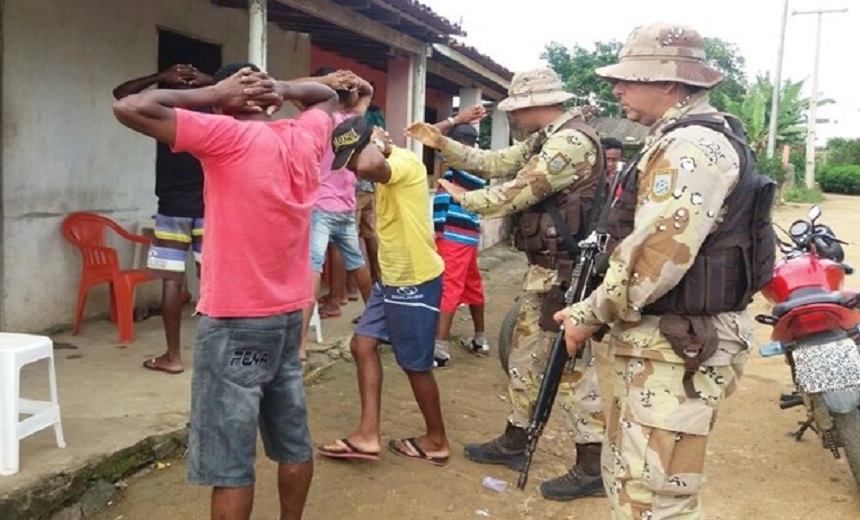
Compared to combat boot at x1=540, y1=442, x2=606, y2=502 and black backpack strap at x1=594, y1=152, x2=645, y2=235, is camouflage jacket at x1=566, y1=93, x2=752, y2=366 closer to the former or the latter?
black backpack strap at x1=594, y1=152, x2=645, y2=235

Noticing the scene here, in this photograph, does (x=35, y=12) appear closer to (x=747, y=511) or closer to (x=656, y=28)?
(x=656, y=28)

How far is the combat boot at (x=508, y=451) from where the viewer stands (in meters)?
4.11

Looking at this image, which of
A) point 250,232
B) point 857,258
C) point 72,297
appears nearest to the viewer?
point 250,232

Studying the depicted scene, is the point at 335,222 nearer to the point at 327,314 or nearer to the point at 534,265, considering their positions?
the point at 327,314

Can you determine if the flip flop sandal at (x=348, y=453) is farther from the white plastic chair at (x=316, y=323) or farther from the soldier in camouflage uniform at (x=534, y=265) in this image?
the white plastic chair at (x=316, y=323)

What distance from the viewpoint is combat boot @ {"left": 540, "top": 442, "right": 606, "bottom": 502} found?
3.77 metres

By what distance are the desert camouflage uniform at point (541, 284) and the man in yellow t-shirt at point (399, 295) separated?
0.28m

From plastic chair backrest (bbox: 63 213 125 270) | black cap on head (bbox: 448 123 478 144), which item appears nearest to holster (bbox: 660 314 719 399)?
black cap on head (bbox: 448 123 478 144)

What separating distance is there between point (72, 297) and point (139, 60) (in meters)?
1.79

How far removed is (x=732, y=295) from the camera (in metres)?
2.50

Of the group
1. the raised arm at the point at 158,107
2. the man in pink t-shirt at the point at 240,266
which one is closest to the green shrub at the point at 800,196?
the man in pink t-shirt at the point at 240,266

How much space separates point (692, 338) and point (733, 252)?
0.29 meters

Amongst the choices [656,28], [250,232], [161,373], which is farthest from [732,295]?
[161,373]

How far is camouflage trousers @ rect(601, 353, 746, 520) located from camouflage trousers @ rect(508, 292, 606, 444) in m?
1.19
